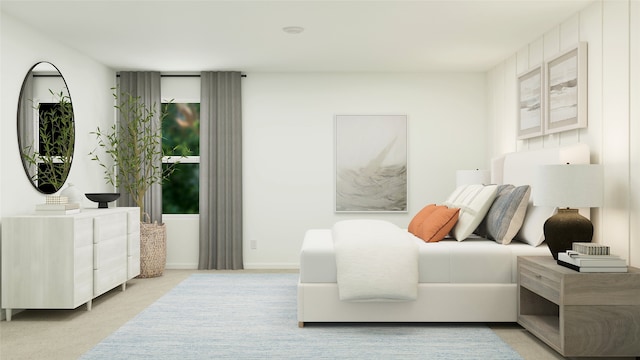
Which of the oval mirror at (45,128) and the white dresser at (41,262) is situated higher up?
the oval mirror at (45,128)

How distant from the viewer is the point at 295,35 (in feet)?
16.1

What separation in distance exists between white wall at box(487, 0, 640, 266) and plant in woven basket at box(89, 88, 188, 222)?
4325 mm

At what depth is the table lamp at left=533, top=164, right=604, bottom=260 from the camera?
3410 millimetres

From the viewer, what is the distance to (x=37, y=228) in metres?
4.11

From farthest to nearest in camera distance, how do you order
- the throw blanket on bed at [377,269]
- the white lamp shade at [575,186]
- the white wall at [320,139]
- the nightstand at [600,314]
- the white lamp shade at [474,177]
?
the white wall at [320,139], the white lamp shade at [474,177], the throw blanket on bed at [377,269], the white lamp shade at [575,186], the nightstand at [600,314]

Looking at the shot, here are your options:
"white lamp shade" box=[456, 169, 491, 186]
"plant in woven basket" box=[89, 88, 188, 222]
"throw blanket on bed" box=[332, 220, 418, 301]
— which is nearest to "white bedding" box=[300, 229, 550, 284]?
"throw blanket on bed" box=[332, 220, 418, 301]

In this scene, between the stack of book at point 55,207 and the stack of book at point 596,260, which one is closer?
the stack of book at point 596,260

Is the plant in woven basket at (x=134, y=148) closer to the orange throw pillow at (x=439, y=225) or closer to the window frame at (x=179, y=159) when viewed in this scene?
the window frame at (x=179, y=159)

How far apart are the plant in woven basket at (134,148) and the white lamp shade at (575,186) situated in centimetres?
424

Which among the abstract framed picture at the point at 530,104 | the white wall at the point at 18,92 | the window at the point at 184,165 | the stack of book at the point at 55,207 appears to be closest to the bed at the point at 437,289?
the abstract framed picture at the point at 530,104

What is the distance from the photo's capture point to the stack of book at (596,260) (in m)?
3.09

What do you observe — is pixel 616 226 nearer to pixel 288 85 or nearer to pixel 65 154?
pixel 288 85

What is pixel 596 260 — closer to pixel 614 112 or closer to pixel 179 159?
pixel 614 112

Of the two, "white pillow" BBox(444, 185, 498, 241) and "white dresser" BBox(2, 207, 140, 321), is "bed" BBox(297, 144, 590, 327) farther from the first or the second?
"white dresser" BBox(2, 207, 140, 321)
